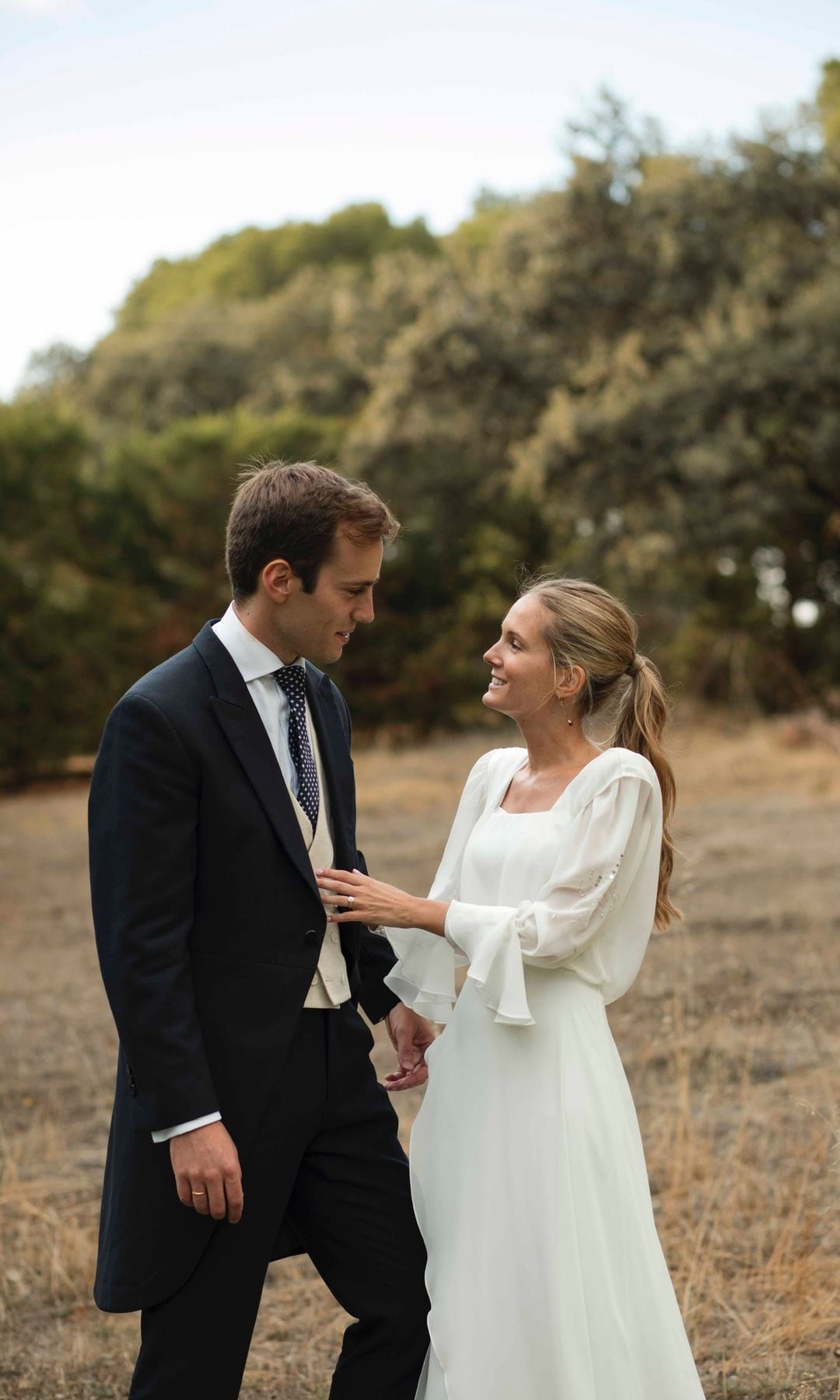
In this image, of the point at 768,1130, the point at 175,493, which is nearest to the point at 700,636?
the point at 175,493

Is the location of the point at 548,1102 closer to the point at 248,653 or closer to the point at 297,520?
the point at 248,653

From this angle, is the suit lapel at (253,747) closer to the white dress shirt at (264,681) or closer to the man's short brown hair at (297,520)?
the white dress shirt at (264,681)

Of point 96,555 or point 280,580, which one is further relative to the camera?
point 96,555

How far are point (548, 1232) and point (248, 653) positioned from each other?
117 centimetres

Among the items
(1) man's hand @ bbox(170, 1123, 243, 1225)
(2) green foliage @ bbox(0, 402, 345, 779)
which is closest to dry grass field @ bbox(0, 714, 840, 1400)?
(1) man's hand @ bbox(170, 1123, 243, 1225)

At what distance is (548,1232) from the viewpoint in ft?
8.16

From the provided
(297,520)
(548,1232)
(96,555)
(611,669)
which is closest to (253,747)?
(297,520)

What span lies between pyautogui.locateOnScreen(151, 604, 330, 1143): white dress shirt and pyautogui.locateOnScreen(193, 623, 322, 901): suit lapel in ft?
0.12

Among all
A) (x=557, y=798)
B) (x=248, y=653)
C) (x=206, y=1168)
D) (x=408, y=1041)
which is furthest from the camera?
(x=408, y=1041)

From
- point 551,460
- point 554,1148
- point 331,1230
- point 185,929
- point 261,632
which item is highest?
point 551,460

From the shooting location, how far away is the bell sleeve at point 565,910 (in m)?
2.52

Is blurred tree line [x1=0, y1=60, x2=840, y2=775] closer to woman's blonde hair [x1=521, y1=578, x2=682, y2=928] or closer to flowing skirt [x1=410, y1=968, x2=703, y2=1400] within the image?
woman's blonde hair [x1=521, y1=578, x2=682, y2=928]

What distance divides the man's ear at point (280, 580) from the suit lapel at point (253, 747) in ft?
0.46

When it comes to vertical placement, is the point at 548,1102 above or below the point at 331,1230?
above
